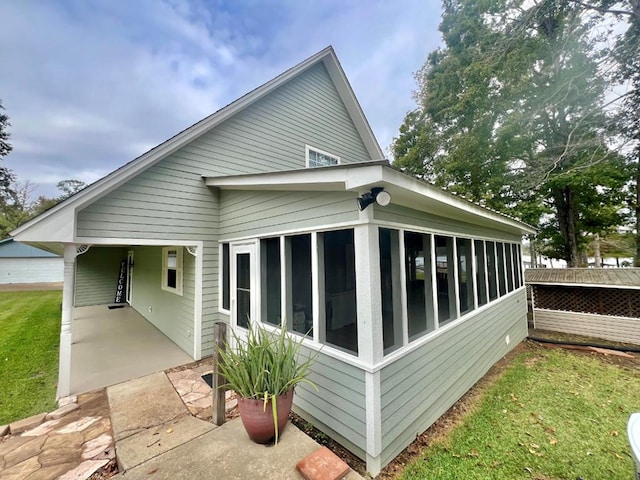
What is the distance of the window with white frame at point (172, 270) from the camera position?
21.1 feet

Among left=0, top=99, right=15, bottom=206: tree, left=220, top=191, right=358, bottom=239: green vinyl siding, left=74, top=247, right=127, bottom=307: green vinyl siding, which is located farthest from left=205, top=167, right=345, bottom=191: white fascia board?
left=0, top=99, right=15, bottom=206: tree

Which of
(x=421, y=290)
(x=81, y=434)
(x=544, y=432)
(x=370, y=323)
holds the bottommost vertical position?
(x=544, y=432)

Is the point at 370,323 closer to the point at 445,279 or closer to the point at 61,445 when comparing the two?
the point at 445,279

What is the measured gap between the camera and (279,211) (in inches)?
157

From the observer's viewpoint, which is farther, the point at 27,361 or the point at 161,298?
the point at 161,298

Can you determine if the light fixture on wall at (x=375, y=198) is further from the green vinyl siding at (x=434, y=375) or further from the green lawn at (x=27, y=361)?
the green lawn at (x=27, y=361)

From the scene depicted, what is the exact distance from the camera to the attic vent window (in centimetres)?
797

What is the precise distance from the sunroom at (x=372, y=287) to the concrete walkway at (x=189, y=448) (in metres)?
0.74

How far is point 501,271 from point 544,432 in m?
3.76

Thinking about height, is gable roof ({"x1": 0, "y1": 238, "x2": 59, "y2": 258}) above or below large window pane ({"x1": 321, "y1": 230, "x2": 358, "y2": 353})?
above

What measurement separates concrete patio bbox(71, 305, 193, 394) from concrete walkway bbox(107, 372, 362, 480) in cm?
127

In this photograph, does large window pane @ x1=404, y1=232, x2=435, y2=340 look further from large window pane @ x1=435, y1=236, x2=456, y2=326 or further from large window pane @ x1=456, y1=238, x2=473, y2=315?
large window pane @ x1=456, y1=238, x2=473, y2=315

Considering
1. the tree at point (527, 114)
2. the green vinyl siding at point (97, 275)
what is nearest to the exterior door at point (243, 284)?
the green vinyl siding at point (97, 275)

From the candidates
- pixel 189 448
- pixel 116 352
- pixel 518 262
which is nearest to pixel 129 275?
pixel 116 352
